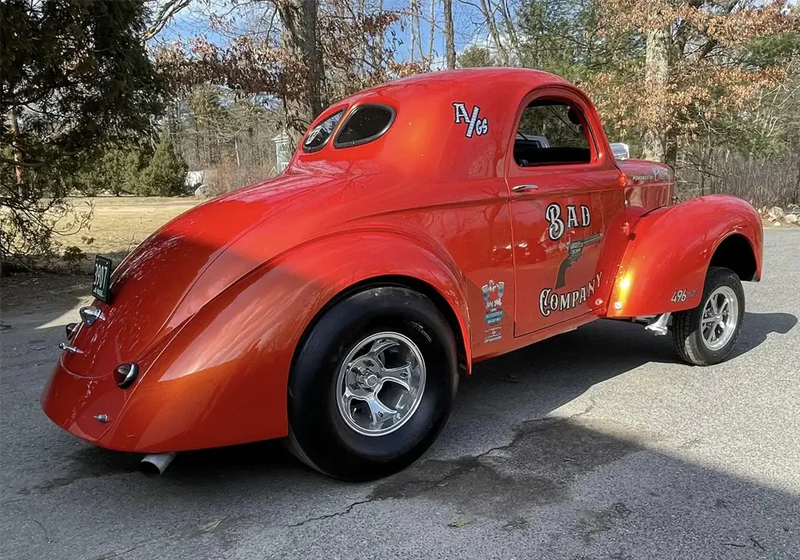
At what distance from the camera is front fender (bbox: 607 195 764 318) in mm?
4324

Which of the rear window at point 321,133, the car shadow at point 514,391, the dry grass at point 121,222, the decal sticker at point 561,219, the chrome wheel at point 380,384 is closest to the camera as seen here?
the chrome wheel at point 380,384

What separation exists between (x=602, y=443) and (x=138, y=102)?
→ 7596 mm

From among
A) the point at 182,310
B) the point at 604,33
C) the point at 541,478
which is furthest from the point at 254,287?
the point at 604,33

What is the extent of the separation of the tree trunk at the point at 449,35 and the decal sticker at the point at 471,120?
14231mm

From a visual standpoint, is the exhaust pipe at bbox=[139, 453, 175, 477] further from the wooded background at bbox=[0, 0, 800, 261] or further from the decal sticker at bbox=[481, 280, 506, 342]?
the wooded background at bbox=[0, 0, 800, 261]

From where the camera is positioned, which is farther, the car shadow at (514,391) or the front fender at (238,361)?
the car shadow at (514,391)

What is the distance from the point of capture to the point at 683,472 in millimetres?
3191

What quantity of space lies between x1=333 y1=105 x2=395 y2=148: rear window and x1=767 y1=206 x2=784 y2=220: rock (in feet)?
51.4

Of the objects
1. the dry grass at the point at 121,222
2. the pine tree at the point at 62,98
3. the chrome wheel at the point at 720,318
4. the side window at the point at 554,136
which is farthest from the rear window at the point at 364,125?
the dry grass at the point at 121,222

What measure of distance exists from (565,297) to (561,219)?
0.49m

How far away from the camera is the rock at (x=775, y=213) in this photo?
16411mm

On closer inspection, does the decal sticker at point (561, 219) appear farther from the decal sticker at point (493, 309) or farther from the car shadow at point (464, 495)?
the car shadow at point (464, 495)

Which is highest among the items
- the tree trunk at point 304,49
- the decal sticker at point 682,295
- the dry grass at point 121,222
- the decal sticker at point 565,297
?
the tree trunk at point 304,49

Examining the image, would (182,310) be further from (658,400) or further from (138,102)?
(138,102)
